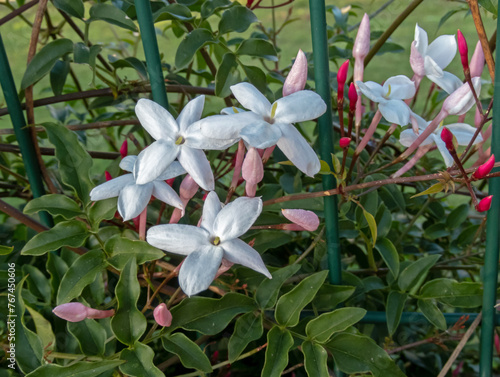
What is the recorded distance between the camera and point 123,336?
48 cm

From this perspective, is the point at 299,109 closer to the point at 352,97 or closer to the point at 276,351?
the point at 352,97

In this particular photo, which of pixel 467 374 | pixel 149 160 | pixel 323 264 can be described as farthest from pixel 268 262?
pixel 467 374

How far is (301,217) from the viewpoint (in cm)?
45

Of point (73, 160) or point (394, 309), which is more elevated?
point (73, 160)

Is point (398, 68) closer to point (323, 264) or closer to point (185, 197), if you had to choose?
point (323, 264)

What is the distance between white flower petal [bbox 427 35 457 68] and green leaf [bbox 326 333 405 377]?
0.29 metres

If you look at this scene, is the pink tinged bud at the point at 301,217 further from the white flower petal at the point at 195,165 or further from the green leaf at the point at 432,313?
the green leaf at the point at 432,313

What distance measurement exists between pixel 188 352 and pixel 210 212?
14 cm

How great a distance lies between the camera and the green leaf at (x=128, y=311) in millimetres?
473

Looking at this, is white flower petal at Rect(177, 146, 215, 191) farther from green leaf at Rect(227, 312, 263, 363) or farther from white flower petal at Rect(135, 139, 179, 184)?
green leaf at Rect(227, 312, 263, 363)

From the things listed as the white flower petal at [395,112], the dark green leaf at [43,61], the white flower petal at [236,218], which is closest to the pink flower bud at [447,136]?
the white flower petal at [395,112]

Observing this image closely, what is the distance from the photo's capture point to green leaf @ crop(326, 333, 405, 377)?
51 cm

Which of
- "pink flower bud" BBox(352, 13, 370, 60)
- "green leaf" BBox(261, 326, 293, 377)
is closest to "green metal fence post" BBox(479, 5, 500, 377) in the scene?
"pink flower bud" BBox(352, 13, 370, 60)

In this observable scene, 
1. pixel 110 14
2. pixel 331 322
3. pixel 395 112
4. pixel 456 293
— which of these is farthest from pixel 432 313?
pixel 110 14
